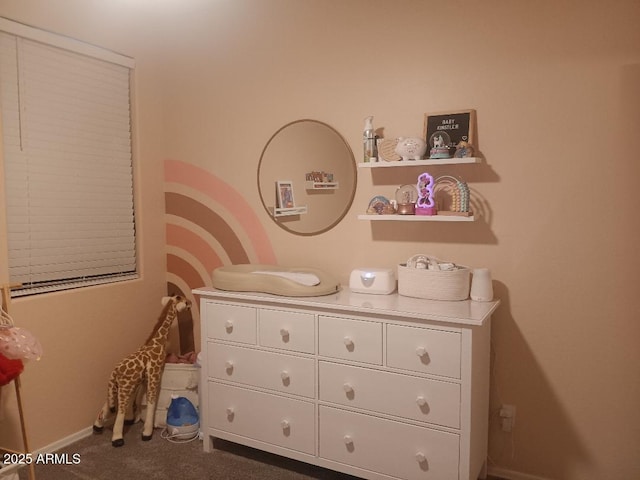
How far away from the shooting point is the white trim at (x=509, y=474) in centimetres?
243

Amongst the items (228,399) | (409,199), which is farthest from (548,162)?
(228,399)

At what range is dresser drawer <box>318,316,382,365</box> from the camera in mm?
2230

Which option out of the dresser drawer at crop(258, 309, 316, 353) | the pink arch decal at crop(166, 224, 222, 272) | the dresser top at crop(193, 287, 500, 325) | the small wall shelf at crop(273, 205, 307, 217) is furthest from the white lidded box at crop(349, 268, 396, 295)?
the pink arch decal at crop(166, 224, 222, 272)

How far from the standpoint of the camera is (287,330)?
2.45 metres

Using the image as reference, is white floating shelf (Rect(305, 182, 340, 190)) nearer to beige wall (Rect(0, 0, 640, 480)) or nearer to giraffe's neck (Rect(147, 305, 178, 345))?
beige wall (Rect(0, 0, 640, 480))

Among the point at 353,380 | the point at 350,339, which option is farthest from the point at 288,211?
the point at 353,380

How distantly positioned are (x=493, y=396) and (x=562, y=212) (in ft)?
3.03

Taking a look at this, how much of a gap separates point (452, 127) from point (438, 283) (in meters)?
0.74

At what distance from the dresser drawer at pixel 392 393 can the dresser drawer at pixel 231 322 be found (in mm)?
415

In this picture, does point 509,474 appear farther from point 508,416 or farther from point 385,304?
point 385,304

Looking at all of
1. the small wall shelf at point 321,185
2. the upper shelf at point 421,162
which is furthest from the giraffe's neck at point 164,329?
the upper shelf at point 421,162

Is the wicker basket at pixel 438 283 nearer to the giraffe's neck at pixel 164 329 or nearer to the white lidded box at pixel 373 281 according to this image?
the white lidded box at pixel 373 281

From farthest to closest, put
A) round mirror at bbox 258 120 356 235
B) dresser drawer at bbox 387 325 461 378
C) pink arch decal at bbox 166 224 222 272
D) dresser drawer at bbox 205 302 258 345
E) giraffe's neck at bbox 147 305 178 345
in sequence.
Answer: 1. pink arch decal at bbox 166 224 222 272
2. giraffe's neck at bbox 147 305 178 345
3. round mirror at bbox 258 120 356 235
4. dresser drawer at bbox 205 302 258 345
5. dresser drawer at bbox 387 325 461 378

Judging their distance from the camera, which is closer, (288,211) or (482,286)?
(482,286)
